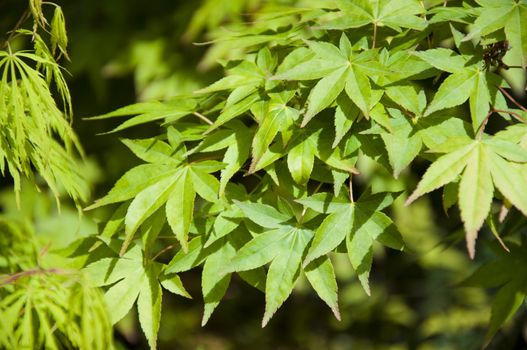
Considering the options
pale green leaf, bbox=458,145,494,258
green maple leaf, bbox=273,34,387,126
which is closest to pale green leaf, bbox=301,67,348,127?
green maple leaf, bbox=273,34,387,126

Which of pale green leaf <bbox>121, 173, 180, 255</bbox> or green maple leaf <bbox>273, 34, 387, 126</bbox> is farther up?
green maple leaf <bbox>273, 34, 387, 126</bbox>

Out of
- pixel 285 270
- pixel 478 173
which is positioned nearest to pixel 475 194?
pixel 478 173

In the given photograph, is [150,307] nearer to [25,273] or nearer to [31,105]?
[25,273]

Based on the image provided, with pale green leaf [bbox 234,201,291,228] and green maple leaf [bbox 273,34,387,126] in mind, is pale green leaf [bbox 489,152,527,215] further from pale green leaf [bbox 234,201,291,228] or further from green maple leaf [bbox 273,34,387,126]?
pale green leaf [bbox 234,201,291,228]

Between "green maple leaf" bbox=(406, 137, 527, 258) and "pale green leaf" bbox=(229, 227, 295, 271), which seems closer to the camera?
"green maple leaf" bbox=(406, 137, 527, 258)

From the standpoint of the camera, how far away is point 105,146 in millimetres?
2426

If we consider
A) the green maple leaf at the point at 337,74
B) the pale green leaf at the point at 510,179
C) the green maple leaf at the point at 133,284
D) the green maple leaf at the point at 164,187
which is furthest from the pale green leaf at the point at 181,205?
the pale green leaf at the point at 510,179

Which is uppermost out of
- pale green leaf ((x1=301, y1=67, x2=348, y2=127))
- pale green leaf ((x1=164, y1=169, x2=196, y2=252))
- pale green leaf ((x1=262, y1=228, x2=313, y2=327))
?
pale green leaf ((x1=301, y1=67, x2=348, y2=127))

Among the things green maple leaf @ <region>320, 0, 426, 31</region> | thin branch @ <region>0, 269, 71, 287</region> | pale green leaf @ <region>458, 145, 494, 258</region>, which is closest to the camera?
pale green leaf @ <region>458, 145, 494, 258</region>

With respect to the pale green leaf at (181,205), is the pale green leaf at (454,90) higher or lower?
higher

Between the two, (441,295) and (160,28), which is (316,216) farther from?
(441,295)

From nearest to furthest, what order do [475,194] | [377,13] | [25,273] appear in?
[475,194] < [25,273] < [377,13]

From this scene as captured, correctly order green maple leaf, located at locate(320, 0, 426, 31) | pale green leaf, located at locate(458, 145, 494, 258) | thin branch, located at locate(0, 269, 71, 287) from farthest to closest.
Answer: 1. green maple leaf, located at locate(320, 0, 426, 31)
2. thin branch, located at locate(0, 269, 71, 287)
3. pale green leaf, located at locate(458, 145, 494, 258)

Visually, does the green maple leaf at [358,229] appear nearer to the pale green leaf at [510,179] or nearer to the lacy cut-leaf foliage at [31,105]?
the pale green leaf at [510,179]
